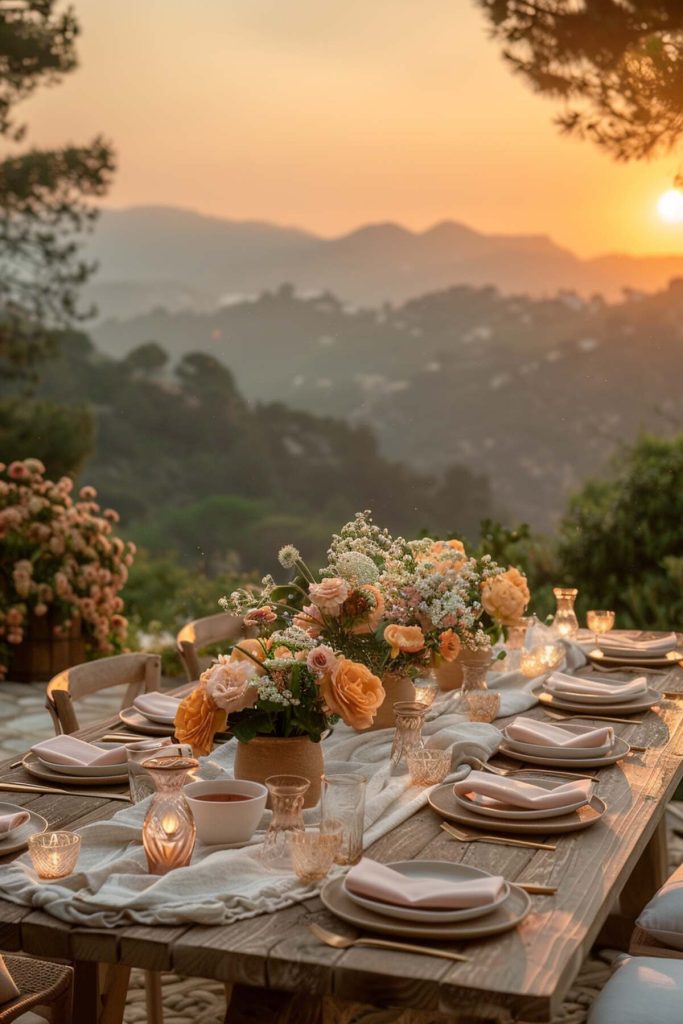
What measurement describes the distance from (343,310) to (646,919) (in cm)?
1880

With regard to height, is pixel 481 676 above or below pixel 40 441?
below

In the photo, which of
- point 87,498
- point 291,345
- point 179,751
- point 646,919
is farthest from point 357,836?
point 291,345

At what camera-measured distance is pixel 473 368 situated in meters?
19.2

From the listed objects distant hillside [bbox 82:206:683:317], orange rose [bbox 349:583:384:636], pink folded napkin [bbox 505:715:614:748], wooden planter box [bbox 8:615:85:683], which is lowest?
wooden planter box [bbox 8:615:85:683]

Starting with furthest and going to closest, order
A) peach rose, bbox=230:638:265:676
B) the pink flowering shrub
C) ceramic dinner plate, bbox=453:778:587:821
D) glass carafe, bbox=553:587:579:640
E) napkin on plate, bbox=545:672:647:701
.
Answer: the pink flowering shrub → glass carafe, bbox=553:587:579:640 → napkin on plate, bbox=545:672:647:701 → peach rose, bbox=230:638:265:676 → ceramic dinner plate, bbox=453:778:587:821

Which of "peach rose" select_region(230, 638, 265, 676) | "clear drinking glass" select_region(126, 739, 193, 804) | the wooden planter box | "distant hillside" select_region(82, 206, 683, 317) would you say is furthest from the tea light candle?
"distant hillside" select_region(82, 206, 683, 317)

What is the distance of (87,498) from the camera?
584 cm

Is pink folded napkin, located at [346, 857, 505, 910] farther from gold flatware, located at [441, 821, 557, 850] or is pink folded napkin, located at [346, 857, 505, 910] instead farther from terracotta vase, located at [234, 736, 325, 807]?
terracotta vase, located at [234, 736, 325, 807]

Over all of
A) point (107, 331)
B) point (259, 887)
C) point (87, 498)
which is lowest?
point (259, 887)

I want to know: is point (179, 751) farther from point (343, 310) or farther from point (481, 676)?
point (343, 310)

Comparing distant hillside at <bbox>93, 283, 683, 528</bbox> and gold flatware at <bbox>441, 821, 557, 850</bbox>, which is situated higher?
distant hillside at <bbox>93, 283, 683, 528</bbox>

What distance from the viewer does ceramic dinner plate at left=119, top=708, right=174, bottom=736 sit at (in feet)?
7.69

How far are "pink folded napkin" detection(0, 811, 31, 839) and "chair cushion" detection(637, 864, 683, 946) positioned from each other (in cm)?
108

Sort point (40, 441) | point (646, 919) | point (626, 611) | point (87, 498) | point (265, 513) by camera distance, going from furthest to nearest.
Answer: point (265, 513), point (40, 441), point (87, 498), point (626, 611), point (646, 919)
